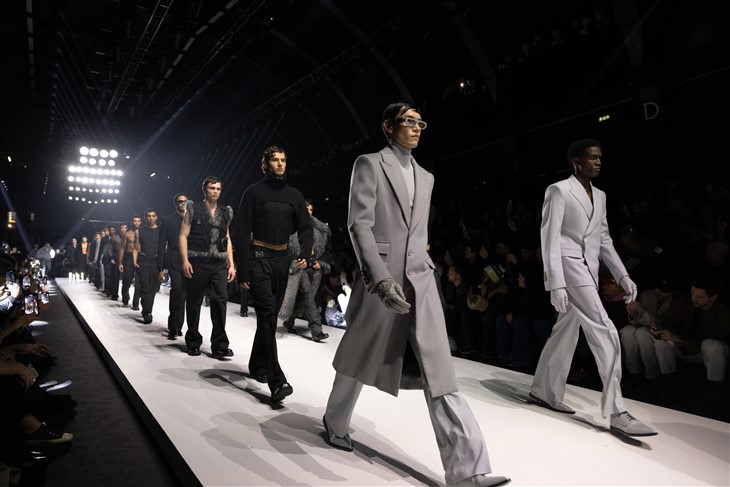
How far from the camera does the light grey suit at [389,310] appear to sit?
1969mm

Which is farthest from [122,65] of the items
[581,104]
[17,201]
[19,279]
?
[17,201]

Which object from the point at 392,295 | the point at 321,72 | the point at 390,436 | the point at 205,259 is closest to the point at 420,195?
the point at 392,295

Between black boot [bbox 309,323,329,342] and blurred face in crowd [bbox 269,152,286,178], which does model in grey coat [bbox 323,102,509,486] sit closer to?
blurred face in crowd [bbox 269,152,286,178]

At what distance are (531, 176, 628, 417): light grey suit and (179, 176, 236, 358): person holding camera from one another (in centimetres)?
280

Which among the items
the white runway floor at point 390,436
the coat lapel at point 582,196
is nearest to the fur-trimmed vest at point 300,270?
the white runway floor at point 390,436

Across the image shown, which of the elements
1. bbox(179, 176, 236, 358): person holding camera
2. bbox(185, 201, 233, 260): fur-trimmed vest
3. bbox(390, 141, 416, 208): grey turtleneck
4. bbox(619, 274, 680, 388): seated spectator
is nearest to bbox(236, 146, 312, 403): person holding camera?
bbox(179, 176, 236, 358): person holding camera

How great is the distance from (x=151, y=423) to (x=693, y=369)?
12.7ft

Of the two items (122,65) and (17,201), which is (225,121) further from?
(17,201)

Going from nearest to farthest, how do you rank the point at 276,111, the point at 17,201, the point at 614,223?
the point at 614,223 < the point at 276,111 < the point at 17,201

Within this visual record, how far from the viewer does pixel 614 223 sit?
5.52m

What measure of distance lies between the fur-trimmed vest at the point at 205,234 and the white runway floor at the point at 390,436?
40.4 inches

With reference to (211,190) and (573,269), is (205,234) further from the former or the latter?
(573,269)

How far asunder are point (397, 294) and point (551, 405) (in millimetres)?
1792

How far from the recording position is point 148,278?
7438 mm
